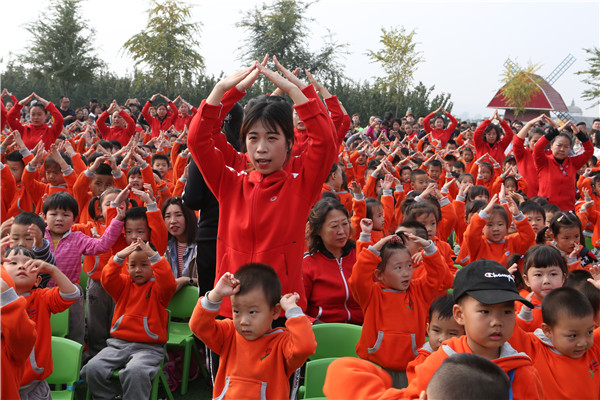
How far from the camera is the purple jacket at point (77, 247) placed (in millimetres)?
3777

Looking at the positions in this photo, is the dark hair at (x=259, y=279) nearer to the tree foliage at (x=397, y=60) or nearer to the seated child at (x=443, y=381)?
the seated child at (x=443, y=381)

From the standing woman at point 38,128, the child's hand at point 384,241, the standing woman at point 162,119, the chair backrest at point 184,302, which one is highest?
the standing woman at point 162,119

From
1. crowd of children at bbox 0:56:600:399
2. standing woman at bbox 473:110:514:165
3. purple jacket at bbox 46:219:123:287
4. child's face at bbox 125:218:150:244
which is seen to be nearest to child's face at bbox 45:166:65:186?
crowd of children at bbox 0:56:600:399

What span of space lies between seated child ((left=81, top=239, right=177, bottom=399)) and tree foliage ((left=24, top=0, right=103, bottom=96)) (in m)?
21.4

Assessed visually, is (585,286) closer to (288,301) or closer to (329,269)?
(329,269)

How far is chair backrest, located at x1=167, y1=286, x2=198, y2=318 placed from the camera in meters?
3.79

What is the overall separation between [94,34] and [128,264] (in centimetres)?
2274

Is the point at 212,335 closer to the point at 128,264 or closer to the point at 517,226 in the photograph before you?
the point at 128,264

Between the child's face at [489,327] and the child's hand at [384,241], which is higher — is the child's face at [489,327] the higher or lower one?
the lower one

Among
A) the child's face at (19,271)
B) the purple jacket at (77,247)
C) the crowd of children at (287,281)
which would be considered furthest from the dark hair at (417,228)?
the child's face at (19,271)

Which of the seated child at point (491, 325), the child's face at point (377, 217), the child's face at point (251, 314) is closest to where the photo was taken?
the seated child at point (491, 325)

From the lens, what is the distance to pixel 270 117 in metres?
2.22

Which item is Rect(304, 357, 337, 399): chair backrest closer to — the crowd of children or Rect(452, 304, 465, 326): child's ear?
the crowd of children

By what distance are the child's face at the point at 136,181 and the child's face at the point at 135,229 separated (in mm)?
1374
